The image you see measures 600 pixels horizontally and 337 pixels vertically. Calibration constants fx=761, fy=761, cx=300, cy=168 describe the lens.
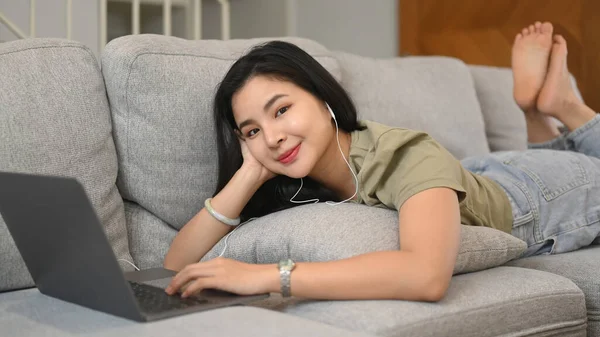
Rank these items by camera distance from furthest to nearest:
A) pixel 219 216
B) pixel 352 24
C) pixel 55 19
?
1. pixel 352 24
2. pixel 55 19
3. pixel 219 216

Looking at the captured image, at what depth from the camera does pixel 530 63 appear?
233cm

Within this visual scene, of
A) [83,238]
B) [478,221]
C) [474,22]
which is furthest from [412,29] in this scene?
[83,238]

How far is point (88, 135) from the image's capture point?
5.25 ft

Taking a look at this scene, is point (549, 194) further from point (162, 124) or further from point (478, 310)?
point (162, 124)

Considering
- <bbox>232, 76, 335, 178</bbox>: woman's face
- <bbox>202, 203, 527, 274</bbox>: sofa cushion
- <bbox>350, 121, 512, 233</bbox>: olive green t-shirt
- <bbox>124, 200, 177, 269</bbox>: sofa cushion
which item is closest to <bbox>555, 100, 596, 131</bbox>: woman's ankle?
<bbox>350, 121, 512, 233</bbox>: olive green t-shirt

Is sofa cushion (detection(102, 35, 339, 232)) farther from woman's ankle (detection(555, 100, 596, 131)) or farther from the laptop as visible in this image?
woman's ankle (detection(555, 100, 596, 131))

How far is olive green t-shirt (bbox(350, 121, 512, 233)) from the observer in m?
1.40

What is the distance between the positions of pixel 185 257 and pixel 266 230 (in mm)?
243

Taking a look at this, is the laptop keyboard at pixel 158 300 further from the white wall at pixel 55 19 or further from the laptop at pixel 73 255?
the white wall at pixel 55 19

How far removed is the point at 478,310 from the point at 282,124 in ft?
1.76

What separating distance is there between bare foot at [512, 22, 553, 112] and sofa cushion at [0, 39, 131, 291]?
1283mm

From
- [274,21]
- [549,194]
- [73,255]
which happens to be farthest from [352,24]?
[73,255]

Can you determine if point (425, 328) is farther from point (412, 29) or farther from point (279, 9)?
point (279, 9)

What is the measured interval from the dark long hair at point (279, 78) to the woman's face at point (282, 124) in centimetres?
3
